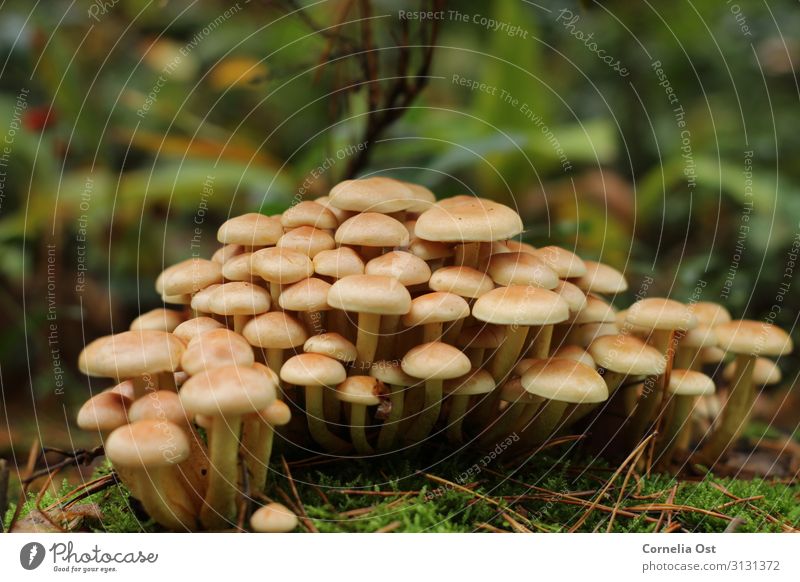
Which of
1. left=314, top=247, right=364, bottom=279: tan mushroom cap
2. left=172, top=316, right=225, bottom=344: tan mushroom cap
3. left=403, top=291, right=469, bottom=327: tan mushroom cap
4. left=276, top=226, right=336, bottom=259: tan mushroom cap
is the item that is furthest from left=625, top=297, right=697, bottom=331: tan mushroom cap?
left=172, top=316, right=225, bottom=344: tan mushroom cap

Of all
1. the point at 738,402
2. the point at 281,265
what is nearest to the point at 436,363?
the point at 281,265

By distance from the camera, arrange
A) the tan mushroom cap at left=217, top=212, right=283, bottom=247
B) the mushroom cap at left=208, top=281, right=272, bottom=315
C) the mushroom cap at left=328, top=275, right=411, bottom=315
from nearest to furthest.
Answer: the mushroom cap at left=328, top=275, right=411, bottom=315, the mushroom cap at left=208, top=281, right=272, bottom=315, the tan mushroom cap at left=217, top=212, right=283, bottom=247

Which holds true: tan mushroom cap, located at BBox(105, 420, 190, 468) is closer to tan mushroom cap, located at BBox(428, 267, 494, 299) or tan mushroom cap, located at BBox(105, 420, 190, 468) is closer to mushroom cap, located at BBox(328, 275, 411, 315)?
mushroom cap, located at BBox(328, 275, 411, 315)

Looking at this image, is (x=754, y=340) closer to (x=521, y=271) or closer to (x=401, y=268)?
(x=521, y=271)
